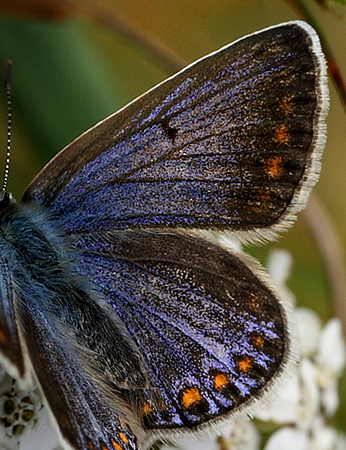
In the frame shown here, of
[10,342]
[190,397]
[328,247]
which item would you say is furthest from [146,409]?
[328,247]

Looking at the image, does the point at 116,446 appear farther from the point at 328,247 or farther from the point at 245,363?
the point at 328,247

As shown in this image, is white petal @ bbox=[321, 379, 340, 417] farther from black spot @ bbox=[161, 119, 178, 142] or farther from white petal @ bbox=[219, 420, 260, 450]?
black spot @ bbox=[161, 119, 178, 142]

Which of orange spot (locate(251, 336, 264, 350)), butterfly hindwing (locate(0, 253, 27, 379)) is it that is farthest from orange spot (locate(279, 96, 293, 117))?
butterfly hindwing (locate(0, 253, 27, 379))

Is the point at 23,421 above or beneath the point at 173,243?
beneath

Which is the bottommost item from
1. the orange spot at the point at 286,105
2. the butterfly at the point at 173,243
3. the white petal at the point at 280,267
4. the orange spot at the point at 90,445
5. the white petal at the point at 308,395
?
the white petal at the point at 308,395

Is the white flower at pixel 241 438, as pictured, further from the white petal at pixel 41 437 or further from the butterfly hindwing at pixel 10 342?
the butterfly hindwing at pixel 10 342

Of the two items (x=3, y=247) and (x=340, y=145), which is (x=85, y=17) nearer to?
(x=3, y=247)

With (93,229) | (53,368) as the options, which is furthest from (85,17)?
(53,368)

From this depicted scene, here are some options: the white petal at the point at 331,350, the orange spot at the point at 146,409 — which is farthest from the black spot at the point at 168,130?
the white petal at the point at 331,350
